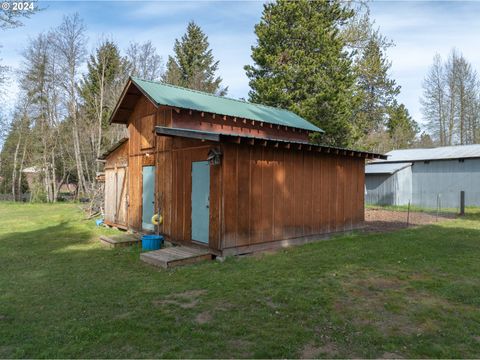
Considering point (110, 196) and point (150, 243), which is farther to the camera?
point (110, 196)

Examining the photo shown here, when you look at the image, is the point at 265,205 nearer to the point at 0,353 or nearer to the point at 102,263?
the point at 102,263

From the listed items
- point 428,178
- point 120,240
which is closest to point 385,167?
point 428,178

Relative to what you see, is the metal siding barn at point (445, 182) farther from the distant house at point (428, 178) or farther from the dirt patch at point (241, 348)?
the dirt patch at point (241, 348)

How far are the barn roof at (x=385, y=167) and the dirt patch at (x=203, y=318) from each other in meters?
17.9

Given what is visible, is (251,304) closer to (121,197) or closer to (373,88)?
(121,197)

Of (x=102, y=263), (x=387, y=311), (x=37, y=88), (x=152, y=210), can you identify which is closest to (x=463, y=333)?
(x=387, y=311)

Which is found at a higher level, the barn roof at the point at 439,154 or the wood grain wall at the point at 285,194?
the barn roof at the point at 439,154

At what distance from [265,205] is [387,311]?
3961 millimetres

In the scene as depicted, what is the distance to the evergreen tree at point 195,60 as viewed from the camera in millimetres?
30986

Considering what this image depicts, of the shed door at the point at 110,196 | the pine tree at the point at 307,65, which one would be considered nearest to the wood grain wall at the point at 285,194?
the shed door at the point at 110,196

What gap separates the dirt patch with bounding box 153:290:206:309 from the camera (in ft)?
15.8

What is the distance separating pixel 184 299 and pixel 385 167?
18.5 metres

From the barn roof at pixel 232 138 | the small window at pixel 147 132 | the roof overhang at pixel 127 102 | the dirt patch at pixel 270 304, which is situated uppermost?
the roof overhang at pixel 127 102

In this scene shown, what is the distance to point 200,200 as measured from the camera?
25.9 ft
